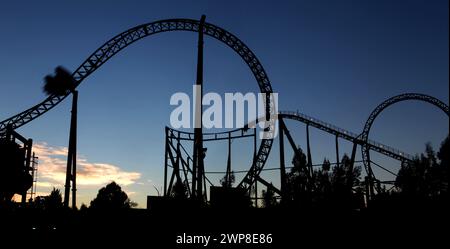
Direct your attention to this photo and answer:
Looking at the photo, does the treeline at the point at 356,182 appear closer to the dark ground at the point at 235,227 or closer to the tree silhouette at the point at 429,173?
the tree silhouette at the point at 429,173

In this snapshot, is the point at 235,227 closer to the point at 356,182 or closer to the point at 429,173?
the point at 429,173

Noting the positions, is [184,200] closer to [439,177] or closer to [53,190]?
[439,177]

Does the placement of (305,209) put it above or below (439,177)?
below

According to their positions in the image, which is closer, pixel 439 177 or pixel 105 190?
pixel 439 177

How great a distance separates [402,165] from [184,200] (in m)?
24.1

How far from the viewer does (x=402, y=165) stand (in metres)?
35.7

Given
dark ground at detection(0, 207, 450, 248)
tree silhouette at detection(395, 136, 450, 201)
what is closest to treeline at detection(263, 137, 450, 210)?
tree silhouette at detection(395, 136, 450, 201)

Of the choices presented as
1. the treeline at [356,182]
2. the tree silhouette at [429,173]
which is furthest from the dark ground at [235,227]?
the tree silhouette at [429,173]

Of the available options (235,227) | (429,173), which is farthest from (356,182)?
(235,227)

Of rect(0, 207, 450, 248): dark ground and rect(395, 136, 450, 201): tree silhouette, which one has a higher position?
rect(395, 136, 450, 201): tree silhouette

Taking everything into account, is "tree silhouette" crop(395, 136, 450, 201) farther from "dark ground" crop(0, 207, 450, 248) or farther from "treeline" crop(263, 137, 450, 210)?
"dark ground" crop(0, 207, 450, 248)

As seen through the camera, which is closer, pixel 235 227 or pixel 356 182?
pixel 235 227
